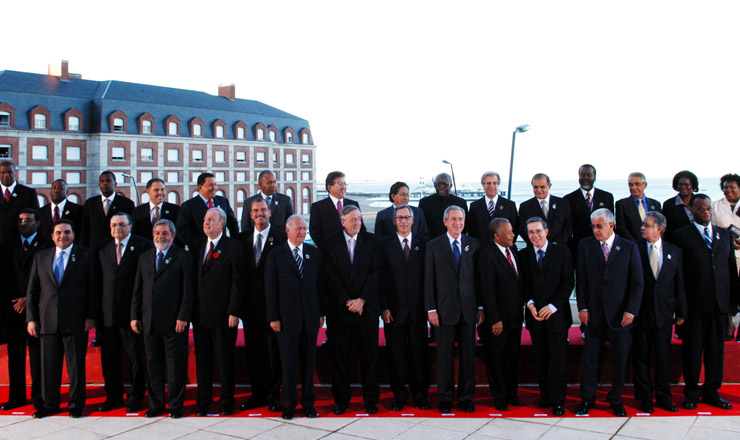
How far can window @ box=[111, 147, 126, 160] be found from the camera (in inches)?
2256

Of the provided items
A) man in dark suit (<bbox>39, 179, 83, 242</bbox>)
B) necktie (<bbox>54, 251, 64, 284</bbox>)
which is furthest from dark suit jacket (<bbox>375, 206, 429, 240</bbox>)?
man in dark suit (<bbox>39, 179, 83, 242</bbox>)

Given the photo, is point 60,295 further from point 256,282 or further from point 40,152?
point 40,152

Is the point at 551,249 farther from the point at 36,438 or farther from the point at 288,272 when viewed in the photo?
the point at 36,438

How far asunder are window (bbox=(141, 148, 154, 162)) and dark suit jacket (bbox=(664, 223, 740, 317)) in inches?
2365

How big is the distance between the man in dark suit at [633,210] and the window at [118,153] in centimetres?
5849

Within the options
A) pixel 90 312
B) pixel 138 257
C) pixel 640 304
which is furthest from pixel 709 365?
pixel 90 312

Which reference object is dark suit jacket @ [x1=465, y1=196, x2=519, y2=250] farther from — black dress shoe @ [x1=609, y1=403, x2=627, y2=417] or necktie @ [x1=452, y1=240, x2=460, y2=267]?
black dress shoe @ [x1=609, y1=403, x2=627, y2=417]

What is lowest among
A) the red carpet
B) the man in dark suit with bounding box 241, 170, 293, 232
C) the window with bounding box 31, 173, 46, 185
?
the red carpet

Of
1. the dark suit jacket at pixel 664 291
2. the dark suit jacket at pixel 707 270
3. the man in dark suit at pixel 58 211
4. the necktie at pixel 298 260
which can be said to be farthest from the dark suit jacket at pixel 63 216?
the dark suit jacket at pixel 707 270

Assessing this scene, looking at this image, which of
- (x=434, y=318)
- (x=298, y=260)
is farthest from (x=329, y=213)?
(x=434, y=318)

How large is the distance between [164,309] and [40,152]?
5583 centimetres

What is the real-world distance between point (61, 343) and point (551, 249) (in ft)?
16.5

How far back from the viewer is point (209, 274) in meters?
5.64

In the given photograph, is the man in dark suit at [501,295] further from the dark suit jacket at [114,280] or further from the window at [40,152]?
the window at [40,152]
